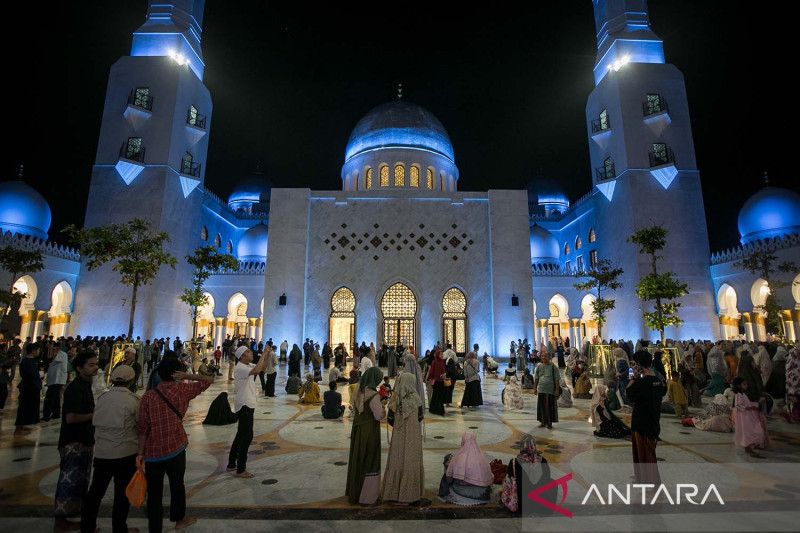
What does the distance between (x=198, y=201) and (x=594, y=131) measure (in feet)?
80.9

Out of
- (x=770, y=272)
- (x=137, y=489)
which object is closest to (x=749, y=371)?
(x=137, y=489)

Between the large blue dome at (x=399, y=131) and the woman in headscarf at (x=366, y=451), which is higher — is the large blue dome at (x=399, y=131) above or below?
above

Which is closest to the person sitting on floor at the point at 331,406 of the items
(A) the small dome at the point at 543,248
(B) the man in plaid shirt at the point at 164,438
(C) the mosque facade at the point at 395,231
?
(B) the man in plaid shirt at the point at 164,438

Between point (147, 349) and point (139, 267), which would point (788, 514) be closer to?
point (139, 267)

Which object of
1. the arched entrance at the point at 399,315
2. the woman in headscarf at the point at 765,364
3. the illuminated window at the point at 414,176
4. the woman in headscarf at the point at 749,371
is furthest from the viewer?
the illuminated window at the point at 414,176

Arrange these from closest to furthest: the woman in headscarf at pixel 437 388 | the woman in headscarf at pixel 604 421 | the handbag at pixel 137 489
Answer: the handbag at pixel 137 489 → the woman in headscarf at pixel 604 421 → the woman in headscarf at pixel 437 388

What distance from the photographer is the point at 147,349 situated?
15633mm

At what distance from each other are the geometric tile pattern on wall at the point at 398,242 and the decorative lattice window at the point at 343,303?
1.83 metres

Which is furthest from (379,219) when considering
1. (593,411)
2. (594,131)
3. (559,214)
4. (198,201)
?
(559,214)

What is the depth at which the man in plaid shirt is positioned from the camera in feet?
10.4

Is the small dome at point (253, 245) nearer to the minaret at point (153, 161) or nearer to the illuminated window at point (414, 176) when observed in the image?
the minaret at point (153, 161)

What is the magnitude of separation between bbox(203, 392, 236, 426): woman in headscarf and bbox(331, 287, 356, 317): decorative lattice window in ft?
45.8

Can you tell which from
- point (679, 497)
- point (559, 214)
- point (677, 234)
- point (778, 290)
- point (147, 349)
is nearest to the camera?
point (679, 497)

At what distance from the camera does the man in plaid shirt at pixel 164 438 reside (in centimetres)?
318
